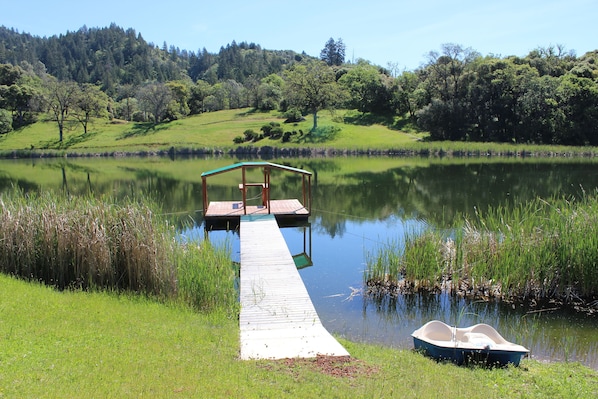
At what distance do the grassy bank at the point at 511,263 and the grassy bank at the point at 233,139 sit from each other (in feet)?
143

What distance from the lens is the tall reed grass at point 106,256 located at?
10.2 m

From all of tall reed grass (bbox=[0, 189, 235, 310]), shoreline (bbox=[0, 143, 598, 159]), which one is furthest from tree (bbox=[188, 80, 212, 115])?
tall reed grass (bbox=[0, 189, 235, 310])

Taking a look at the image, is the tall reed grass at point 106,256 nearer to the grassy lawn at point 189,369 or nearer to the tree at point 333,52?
the grassy lawn at point 189,369

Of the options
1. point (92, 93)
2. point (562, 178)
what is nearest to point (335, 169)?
point (562, 178)

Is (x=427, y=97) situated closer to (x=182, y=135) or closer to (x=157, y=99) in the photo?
(x=182, y=135)

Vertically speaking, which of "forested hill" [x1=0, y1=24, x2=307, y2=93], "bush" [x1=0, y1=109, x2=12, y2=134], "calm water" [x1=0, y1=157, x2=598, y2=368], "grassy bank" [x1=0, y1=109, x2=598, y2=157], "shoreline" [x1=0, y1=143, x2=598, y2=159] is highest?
"forested hill" [x1=0, y1=24, x2=307, y2=93]

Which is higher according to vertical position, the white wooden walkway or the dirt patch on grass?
the dirt patch on grass

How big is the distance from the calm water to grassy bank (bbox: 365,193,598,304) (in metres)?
0.55

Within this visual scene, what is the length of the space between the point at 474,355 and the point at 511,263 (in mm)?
4425

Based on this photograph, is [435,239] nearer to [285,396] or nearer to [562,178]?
[285,396]

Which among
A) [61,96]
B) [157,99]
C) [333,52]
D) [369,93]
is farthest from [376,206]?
[333,52]

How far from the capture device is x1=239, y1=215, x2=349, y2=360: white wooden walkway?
7.44m

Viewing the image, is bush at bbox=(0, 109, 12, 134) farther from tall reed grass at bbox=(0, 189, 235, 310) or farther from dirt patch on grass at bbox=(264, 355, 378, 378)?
dirt patch on grass at bbox=(264, 355, 378, 378)

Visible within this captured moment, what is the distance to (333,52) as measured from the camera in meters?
143
